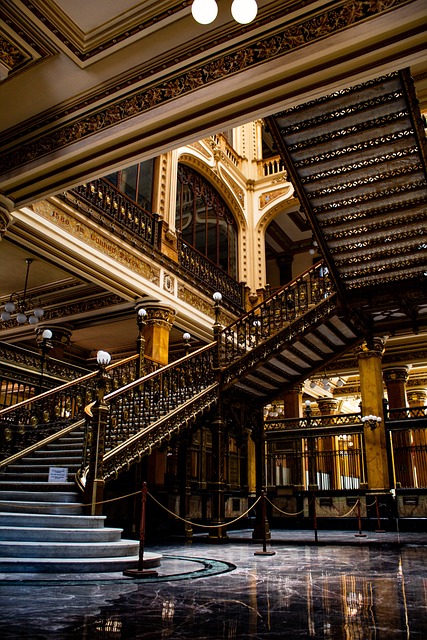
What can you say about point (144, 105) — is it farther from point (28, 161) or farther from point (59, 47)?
point (28, 161)

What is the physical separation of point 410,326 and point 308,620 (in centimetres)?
819

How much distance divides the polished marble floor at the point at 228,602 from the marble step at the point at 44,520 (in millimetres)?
1042

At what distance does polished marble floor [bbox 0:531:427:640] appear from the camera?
281 cm

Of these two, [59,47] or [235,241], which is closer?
[59,47]

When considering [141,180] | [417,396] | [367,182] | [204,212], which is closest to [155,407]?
[367,182]

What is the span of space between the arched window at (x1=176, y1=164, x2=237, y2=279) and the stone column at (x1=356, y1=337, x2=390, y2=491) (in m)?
5.45

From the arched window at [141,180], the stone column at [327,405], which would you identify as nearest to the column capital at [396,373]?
the stone column at [327,405]

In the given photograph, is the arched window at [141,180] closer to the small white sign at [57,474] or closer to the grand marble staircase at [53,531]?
the grand marble staircase at [53,531]

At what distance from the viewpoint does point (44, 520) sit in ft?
19.4

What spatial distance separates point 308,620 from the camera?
3.10 m

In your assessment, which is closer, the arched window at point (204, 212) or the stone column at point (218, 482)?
the stone column at point (218, 482)

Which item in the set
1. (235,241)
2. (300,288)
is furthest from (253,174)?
(300,288)

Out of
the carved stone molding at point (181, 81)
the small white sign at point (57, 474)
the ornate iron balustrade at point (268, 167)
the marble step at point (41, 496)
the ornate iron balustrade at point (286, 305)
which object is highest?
the ornate iron balustrade at point (268, 167)

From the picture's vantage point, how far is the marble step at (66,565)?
4781 mm
